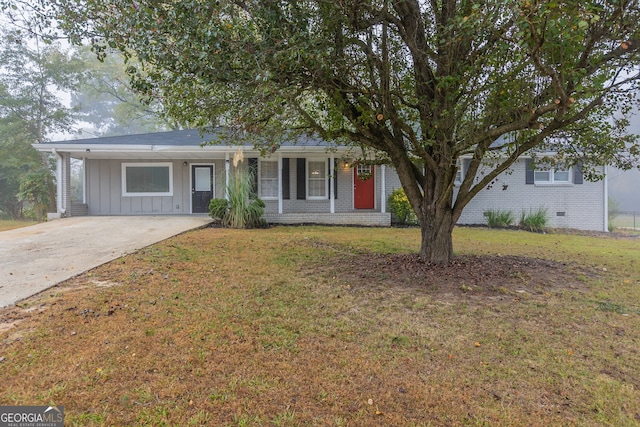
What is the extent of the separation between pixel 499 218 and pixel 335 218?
5.82 metres

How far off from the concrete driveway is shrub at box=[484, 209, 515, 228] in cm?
959

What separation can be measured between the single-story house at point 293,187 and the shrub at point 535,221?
465mm

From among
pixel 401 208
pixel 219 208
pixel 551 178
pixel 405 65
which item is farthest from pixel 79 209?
pixel 551 178

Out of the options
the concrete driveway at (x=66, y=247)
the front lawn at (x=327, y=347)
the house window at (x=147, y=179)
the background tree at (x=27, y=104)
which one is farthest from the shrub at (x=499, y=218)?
the background tree at (x=27, y=104)

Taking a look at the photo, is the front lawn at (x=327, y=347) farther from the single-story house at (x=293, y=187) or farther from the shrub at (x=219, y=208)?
the single-story house at (x=293, y=187)

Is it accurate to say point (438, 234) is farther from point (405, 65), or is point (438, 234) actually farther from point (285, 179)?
point (285, 179)

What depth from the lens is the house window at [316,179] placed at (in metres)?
12.6

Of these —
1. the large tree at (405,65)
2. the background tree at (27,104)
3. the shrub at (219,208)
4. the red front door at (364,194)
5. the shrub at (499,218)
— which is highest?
the background tree at (27,104)

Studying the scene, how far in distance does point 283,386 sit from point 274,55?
2.97m

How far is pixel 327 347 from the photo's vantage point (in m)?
2.77

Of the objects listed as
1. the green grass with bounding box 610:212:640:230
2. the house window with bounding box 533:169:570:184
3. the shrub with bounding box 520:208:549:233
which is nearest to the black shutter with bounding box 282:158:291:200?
the shrub with bounding box 520:208:549:233

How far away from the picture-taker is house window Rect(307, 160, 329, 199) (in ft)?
41.3

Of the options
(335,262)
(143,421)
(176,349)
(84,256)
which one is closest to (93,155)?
(84,256)

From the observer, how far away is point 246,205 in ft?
32.0
